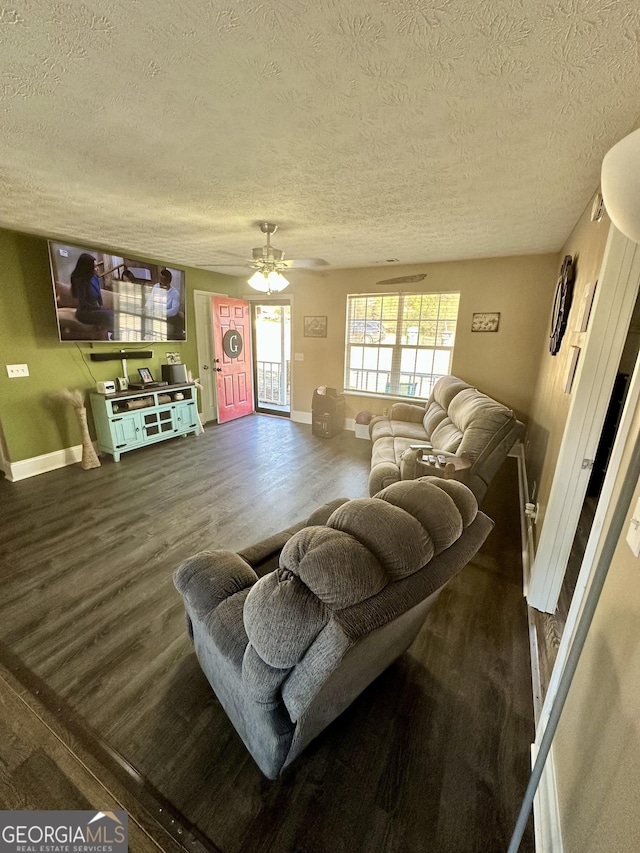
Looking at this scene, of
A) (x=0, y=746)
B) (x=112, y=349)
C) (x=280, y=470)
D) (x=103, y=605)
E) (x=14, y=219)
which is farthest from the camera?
(x=112, y=349)

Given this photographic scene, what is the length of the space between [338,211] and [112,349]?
11.1 ft

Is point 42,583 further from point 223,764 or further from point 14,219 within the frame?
point 14,219

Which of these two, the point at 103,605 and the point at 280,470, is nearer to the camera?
the point at 103,605

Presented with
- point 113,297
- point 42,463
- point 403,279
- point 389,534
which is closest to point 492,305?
point 403,279

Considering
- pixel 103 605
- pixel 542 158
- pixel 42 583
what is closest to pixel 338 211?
pixel 542 158

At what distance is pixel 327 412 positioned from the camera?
5020 millimetres

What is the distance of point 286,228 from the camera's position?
9.66 ft

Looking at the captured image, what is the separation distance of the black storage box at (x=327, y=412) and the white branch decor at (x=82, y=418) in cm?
284

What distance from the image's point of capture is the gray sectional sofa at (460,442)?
2494mm

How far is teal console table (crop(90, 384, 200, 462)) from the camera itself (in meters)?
4.00

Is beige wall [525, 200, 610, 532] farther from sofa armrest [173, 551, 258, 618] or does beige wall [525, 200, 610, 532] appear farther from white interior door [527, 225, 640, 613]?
sofa armrest [173, 551, 258, 618]

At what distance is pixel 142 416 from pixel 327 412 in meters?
2.47

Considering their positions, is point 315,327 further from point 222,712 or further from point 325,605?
point 325,605

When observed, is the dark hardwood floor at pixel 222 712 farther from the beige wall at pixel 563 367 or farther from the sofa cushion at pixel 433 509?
the sofa cushion at pixel 433 509
